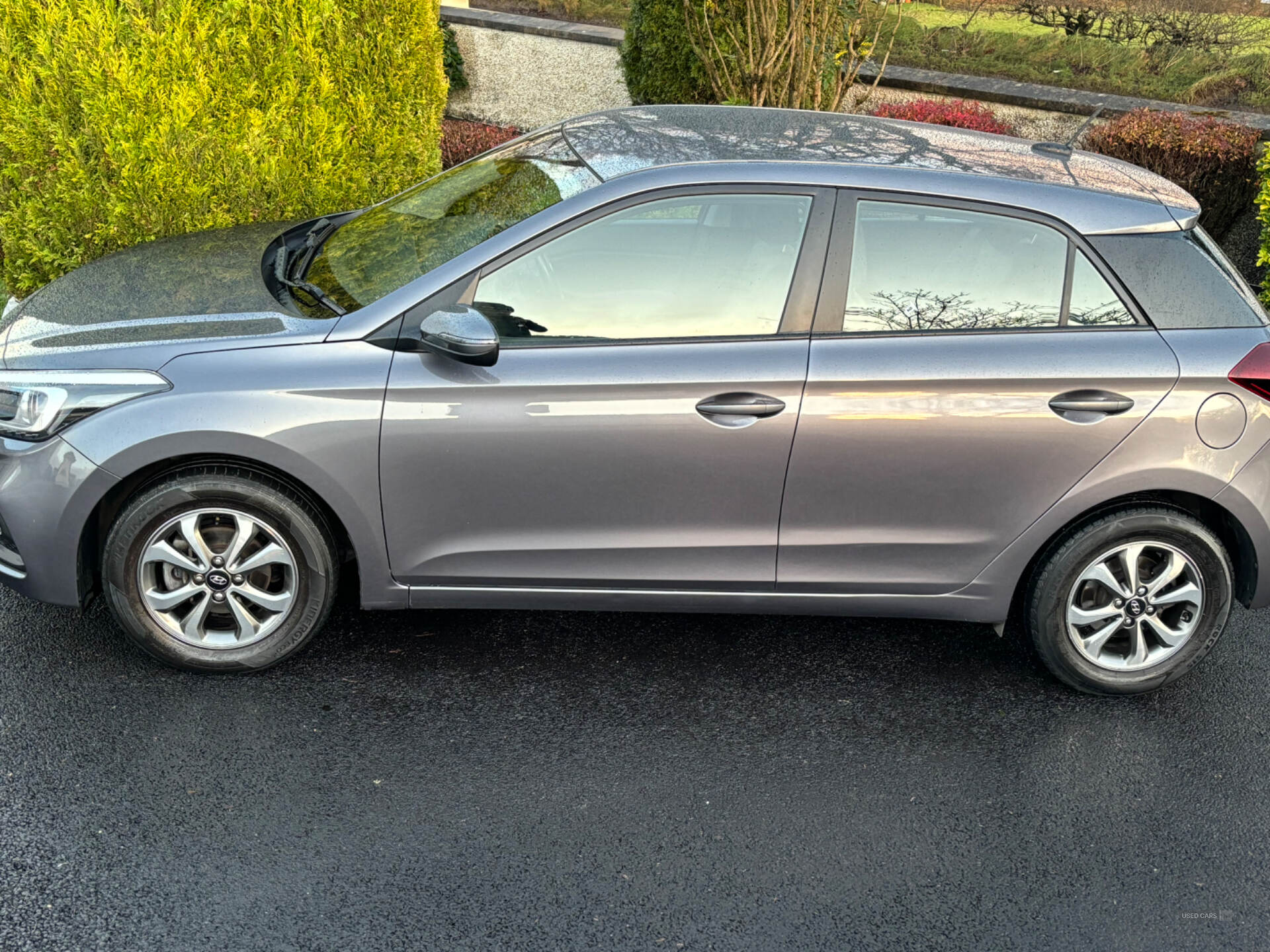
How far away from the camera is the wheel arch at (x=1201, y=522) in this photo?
13.6 feet

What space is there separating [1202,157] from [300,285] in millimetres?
6663

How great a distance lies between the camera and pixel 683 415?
3.88 m

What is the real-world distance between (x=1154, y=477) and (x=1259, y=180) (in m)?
5.64

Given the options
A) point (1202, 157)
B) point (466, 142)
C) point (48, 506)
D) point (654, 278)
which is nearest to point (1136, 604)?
point (654, 278)

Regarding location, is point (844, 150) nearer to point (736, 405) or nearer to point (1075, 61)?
point (736, 405)

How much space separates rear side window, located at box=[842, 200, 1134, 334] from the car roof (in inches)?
5.2

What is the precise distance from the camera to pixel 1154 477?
4043mm

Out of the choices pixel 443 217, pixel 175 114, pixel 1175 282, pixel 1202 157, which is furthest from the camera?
pixel 1202 157

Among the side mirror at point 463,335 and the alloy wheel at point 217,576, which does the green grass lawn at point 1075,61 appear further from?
the alloy wheel at point 217,576

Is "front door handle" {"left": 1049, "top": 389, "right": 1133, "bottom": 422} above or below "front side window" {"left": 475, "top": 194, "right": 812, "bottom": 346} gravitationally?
below

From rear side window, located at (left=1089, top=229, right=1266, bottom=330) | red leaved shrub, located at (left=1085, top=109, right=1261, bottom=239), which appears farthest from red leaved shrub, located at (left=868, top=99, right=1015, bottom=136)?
rear side window, located at (left=1089, top=229, right=1266, bottom=330)

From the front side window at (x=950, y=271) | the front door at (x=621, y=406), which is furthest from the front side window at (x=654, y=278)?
the front side window at (x=950, y=271)

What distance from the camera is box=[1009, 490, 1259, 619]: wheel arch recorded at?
4156 mm

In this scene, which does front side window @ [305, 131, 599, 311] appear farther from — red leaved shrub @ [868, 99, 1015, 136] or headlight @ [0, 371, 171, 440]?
red leaved shrub @ [868, 99, 1015, 136]
